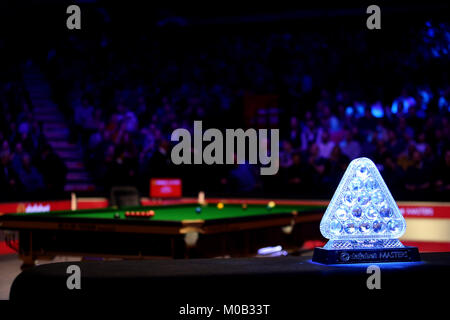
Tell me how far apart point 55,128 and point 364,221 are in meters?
14.1

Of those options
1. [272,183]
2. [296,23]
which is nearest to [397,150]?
[272,183]

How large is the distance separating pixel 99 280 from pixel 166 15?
47.8ft

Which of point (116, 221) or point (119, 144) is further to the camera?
point (119, 144)

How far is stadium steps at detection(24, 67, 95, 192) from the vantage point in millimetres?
16297

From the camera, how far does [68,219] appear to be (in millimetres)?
8070

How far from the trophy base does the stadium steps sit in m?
12.3

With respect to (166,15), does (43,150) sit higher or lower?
lower

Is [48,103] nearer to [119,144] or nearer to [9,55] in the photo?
[9,55]

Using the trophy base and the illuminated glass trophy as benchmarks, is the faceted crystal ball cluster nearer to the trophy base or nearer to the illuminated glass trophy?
the illuminated glass trophy

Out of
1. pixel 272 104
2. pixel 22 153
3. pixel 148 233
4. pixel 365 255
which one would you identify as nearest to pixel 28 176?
pixel 22 153

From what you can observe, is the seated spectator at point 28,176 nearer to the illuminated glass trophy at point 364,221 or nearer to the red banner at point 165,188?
the red banner at point 165,188

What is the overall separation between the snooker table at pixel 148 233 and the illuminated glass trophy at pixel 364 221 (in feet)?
11.2

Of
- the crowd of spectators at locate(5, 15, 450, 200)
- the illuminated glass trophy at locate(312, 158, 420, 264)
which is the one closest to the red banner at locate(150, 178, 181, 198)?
the crowd of spectators at locate(5, 15, 450, 200)

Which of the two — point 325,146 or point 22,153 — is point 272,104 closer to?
point 325,146
